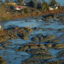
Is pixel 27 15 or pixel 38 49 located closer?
pixel 38 49

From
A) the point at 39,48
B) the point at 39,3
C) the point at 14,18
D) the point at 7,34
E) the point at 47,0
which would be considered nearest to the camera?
the point at 39,48

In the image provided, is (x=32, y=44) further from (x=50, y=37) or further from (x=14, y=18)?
(x=14, y=18)

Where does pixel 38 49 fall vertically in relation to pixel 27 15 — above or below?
below

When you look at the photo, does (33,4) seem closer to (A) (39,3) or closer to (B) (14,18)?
(A) (39,3)

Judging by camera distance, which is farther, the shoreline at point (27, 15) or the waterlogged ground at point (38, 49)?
the shoreline at point (27, 15)

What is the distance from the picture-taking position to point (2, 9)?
75.4 feet

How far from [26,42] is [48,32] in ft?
9.60

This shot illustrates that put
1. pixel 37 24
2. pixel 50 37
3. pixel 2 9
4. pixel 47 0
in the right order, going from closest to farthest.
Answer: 1. pixel 50 37
2. pixel 37 24
3. pixel 2 9
4. pixel 47 0

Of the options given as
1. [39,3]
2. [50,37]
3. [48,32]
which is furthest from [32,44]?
[39,3]

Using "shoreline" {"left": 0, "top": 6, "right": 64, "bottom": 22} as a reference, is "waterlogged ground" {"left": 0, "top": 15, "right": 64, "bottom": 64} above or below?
below

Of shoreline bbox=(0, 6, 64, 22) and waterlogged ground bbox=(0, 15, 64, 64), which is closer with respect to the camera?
waterlogged ground bbox=(0, 15, 64, 64)

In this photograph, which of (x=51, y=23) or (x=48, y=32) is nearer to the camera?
(x=48, y=32)

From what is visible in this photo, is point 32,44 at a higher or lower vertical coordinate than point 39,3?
lower

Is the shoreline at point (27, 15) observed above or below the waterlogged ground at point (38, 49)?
above
